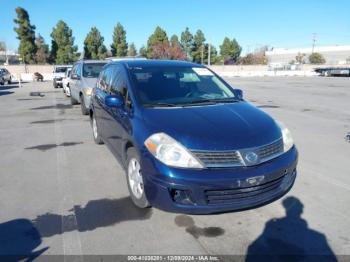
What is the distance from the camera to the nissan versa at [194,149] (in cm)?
305

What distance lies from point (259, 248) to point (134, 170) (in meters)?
1.68

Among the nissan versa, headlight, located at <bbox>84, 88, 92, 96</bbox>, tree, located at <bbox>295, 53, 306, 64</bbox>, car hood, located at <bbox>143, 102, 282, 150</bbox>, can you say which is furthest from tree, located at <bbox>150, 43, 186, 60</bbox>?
car hood, located at <bbox>143, 102, 282, 150</bbox>

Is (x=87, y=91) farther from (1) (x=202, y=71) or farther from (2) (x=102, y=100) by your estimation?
(1) (x=202, y=71)

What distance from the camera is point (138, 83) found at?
4.31 m

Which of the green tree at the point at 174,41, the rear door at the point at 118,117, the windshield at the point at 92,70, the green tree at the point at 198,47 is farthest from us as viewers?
the green tree at the point at 198,47

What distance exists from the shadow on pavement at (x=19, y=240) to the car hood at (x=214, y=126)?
5.38 feet

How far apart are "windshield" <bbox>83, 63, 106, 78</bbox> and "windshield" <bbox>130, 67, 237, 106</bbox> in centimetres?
640

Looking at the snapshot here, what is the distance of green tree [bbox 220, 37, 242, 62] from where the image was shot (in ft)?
265

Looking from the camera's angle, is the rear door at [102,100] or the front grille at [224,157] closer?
the front grille at [224,157]

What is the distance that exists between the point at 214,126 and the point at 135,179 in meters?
1.19

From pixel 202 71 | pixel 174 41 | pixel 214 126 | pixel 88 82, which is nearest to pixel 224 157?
pixel 214 126

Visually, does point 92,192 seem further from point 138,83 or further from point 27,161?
point 27,161

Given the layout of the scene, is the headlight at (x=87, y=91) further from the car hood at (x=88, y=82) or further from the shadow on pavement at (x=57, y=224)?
the shadow on pavement at (x=57, y=224)

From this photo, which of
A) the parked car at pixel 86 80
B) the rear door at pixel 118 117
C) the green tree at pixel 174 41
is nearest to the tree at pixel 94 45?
the green tree at pixel 174 41
